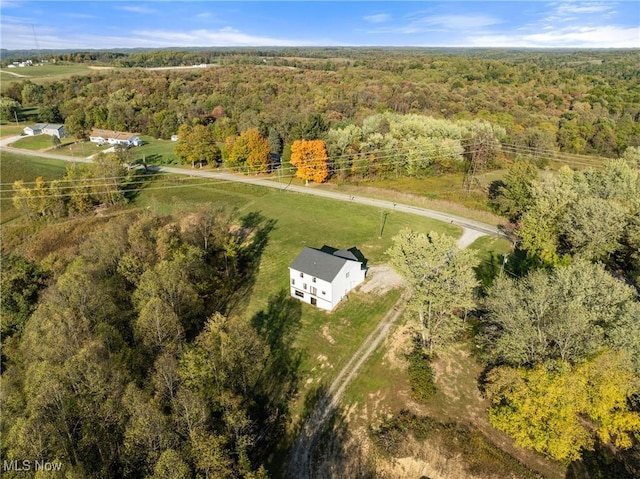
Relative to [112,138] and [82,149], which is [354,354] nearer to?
[82,149]

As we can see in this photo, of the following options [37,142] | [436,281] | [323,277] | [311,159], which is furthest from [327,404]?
[37,142]

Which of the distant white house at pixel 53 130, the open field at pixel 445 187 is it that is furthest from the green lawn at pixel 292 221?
the distant white house at pixel 53 130

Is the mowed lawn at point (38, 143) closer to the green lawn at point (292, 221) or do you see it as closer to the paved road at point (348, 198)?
the paved road at point (348, 198)

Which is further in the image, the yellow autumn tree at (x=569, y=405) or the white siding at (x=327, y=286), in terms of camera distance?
the white siding at (x=327, y=286)

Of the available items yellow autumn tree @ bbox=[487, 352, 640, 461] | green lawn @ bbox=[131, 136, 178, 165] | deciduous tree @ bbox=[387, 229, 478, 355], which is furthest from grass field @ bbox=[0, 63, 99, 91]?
yellow autumn tree @ bbox=[487, 352, 640, 461]

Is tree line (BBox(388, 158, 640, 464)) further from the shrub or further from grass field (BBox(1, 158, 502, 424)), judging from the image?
grass field (BBox(1, 158, 502, 424))

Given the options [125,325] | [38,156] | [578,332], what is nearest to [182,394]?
[125,325]
